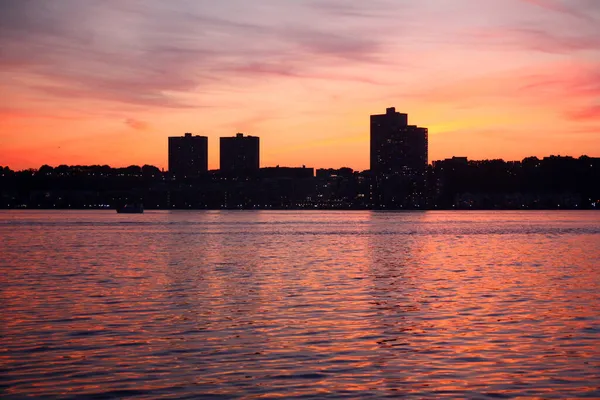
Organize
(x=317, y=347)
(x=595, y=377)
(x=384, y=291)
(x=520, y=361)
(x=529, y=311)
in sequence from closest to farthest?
(x=595, y=377) → (x=520, y=361) → (x=317, y=347) → (x=529, y=311) → (x=384, y=291)

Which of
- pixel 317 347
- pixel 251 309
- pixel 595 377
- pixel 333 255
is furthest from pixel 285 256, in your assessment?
pixel 595 377

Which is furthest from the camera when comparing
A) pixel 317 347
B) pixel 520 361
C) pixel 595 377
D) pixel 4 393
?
pixel 317 347

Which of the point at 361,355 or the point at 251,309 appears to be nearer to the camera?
the point at 361,355

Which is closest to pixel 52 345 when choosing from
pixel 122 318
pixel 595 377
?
pixel 122 318

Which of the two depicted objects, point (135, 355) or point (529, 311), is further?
point (529, 311)

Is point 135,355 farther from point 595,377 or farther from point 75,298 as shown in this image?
point 75,298

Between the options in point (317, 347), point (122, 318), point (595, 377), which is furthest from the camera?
point (122, 318)

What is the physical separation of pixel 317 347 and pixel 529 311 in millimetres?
12802

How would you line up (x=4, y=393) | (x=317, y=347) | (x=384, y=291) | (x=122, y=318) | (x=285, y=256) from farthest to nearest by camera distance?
(x=285, y=256)
(x=384, y=291)
(x=122, y=318)
(x=317, y=347)
(x=4, y=393)

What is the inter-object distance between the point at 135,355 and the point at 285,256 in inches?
1996

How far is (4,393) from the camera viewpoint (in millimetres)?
19531

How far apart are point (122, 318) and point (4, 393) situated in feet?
43.7

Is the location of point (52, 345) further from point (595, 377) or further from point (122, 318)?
point (595, 377)

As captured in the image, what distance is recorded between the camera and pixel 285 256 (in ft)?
247
